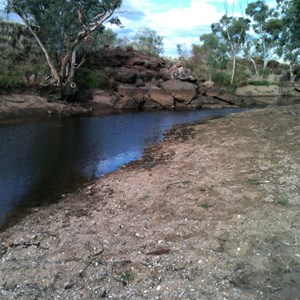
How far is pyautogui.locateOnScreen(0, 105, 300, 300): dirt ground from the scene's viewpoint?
17.5 ft

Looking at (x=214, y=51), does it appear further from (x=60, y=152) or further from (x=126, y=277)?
(x=126, y=277)

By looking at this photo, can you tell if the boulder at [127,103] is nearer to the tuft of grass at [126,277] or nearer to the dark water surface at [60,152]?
the dark water surface at [60,152]

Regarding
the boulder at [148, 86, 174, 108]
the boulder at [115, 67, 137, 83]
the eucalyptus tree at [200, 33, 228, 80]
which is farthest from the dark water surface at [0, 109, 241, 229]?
the eucalyptus tree at [200, 33, 228, 80]

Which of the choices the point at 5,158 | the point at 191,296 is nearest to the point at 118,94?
the point at 5,158

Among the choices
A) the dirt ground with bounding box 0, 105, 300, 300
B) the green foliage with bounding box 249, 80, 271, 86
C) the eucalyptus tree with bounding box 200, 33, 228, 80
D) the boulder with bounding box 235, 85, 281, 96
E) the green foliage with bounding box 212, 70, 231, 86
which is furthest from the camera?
the green foliage with bounding box 249, 80, 271, 86

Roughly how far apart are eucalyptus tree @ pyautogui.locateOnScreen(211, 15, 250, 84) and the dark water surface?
94.2 feet

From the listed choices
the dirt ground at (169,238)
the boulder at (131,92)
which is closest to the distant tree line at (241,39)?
the boulder at (131,92)

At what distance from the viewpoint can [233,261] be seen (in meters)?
5.82

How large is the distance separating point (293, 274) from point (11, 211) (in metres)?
6.66

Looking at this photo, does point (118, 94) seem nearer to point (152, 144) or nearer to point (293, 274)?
point (152, 144)

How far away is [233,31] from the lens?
160 feet

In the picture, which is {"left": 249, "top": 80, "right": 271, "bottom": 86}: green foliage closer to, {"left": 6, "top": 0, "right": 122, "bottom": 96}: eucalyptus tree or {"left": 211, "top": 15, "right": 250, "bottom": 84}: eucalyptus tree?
{"left": 211, "top": 15, "right": 250, "bottom": 84}: eucalyptus tree

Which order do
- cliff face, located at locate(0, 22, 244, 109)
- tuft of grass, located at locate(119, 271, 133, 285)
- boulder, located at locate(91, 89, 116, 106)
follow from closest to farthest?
tuft of grass, located at locate(119, 271, 133, 285) → cliff face, located at locate(0, 22, 244, 109) → boulder, located at locate(91, 89, 116, 106)

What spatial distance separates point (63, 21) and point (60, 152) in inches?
562
